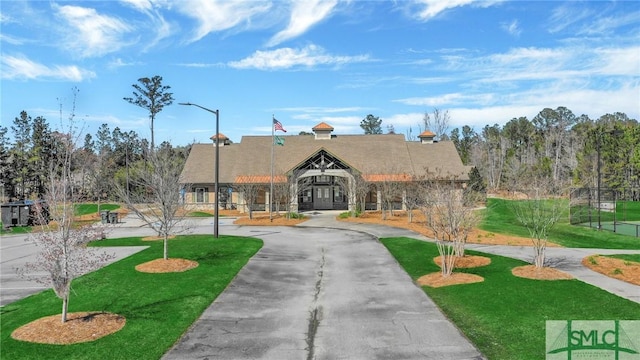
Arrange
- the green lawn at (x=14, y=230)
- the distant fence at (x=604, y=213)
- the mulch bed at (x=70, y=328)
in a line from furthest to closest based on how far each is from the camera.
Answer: the green lawn at (x=14, y=230)
the distant fence at (x=604, y=213)
the mulch bed at (x=70, y=328)

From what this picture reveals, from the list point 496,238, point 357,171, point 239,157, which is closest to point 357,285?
point 496,238

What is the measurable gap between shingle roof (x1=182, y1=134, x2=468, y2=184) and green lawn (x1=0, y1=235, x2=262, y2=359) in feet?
84.6

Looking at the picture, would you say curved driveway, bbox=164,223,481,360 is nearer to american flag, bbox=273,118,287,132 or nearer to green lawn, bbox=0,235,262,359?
green lawn, bbox=0,235,262,359

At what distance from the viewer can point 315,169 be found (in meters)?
41.5

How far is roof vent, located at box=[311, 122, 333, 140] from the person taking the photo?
162 feet

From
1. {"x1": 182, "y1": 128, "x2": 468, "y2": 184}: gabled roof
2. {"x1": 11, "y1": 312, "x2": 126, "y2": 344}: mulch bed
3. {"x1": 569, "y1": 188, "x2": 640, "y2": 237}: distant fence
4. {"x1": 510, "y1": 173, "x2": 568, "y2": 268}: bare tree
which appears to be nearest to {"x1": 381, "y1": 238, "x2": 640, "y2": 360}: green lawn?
{"x1": 510, "y1": 173, "x2": 568, "y2": 268}: bare tree

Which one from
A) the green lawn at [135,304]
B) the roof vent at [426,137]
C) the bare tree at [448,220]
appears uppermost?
the roof vent at [426,137]

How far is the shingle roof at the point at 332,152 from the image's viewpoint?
44.3 m

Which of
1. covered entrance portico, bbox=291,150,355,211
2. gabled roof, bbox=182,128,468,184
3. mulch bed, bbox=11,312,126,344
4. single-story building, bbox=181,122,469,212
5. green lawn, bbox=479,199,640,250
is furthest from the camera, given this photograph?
gabled roof, bbox=182,128,468,184

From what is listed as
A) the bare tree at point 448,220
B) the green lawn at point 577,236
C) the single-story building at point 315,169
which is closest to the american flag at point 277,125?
the single-story building at point 315,169

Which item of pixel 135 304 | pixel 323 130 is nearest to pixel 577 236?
pixel 135 304

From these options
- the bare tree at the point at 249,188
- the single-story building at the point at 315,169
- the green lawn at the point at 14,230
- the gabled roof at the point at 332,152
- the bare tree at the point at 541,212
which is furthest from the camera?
the gabled roof at the point at 332,152

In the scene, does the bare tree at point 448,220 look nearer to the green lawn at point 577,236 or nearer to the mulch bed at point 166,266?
the mulch bed at point 166,266

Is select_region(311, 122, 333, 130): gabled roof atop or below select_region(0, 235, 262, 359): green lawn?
Answer: atop
